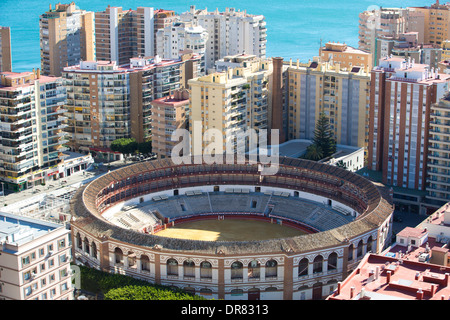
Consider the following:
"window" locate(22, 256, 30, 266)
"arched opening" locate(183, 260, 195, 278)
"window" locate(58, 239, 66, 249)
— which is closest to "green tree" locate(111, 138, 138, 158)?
"arched opening" locate(183, 260, 195, 278)

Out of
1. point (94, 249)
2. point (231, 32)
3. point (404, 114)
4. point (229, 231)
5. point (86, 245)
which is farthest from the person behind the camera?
point (231, 32)

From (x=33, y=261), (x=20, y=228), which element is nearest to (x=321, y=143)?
→ (x=20, y=228)

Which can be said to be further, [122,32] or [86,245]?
[122,32]

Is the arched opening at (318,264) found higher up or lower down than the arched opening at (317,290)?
higher up

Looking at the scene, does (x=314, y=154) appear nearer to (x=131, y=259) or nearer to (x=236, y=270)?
(x=236, y=270)

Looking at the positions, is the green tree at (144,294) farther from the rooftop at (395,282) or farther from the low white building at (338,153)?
the low white building at (338,153)

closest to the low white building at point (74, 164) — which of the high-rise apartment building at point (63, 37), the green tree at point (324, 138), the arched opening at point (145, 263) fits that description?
the green tree at point (324, 138)
